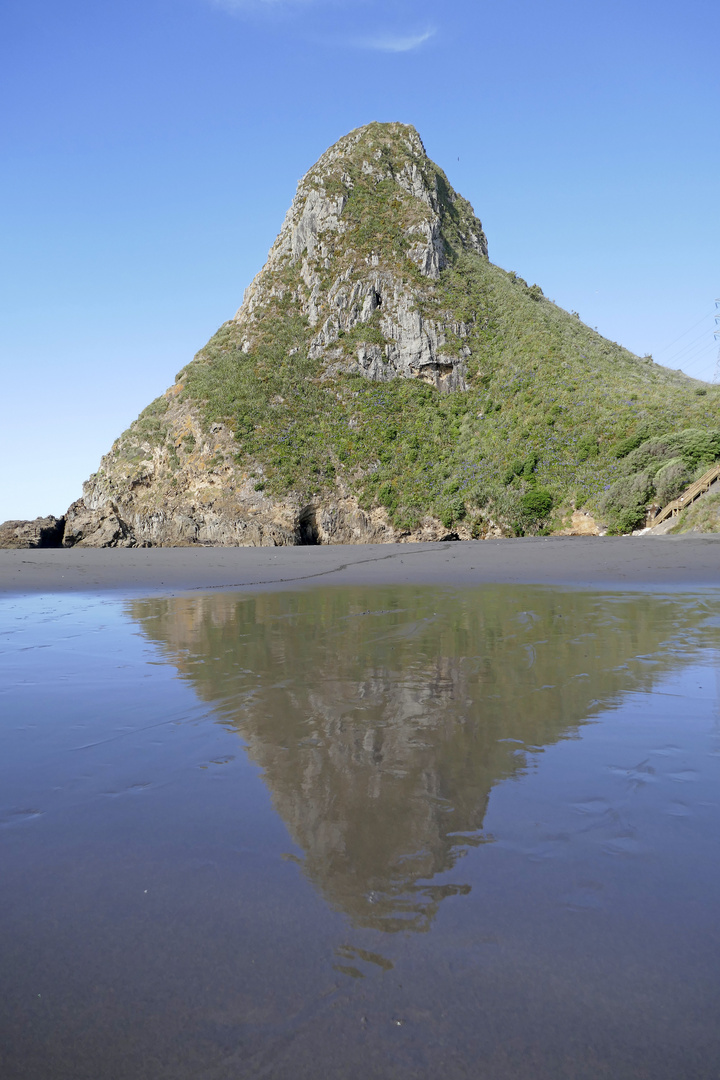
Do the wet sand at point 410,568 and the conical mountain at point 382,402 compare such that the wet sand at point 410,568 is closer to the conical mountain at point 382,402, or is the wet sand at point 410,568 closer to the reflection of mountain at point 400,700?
the reflection of mountain at point 400,700

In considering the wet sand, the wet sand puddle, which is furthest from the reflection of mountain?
the wet sand

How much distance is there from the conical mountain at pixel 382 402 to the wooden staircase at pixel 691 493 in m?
4.62

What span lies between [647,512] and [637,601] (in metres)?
19.2

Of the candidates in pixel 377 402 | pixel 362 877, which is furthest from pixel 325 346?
pixel 362 877

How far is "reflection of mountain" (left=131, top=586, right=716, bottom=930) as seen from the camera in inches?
103

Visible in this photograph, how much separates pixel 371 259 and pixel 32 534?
35130mm

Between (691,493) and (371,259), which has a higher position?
(371,259)

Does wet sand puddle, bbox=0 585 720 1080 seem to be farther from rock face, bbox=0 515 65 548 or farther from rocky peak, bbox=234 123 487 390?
rocky peak, bbox=234 123 487 390

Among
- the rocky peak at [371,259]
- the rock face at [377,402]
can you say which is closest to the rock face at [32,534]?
the rock face at [377,402]

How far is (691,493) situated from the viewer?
79.4 ft

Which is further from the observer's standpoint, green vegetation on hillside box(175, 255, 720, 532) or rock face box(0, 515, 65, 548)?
rock face box(0, 515, 65, 548)

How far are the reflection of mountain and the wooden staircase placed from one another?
1676 centimetres

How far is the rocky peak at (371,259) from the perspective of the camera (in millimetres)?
52219

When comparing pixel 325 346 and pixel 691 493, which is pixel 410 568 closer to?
pixel 691 493
